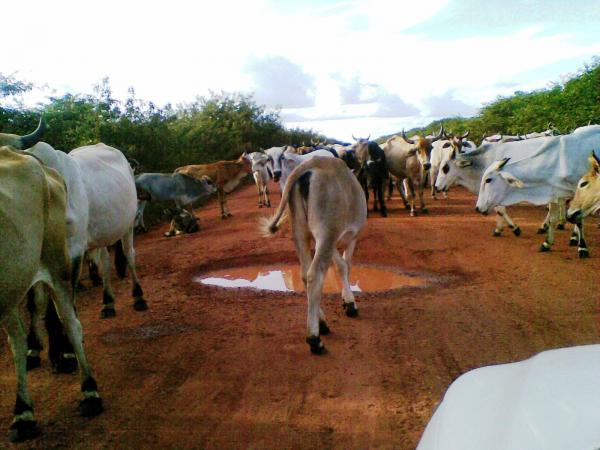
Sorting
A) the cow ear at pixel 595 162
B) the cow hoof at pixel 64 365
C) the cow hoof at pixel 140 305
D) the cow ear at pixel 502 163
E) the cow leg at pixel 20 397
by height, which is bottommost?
the cow hoof at pixel 140 305

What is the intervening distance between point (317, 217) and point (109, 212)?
2488 millimetres

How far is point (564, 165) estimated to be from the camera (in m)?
9.27

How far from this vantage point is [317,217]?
5.51 meters

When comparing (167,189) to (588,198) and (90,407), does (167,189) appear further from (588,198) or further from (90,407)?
(90,407)

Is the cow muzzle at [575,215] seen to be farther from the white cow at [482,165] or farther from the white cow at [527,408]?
the white cow at [527,408]

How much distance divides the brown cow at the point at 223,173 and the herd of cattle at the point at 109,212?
3438 millimetres

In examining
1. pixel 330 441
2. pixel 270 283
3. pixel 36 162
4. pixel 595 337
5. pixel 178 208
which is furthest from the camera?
pixel 178 208

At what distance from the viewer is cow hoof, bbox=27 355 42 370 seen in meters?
5.32

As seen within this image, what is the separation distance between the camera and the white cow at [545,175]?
30.4 feet

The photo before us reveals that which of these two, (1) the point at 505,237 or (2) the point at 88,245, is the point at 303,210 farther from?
(1) the point at 505,237

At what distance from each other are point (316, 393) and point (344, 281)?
2.10m

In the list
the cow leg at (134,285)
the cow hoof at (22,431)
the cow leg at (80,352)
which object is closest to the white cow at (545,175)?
the cow leg at (134,285)

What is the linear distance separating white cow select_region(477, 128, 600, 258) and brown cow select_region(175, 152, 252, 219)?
7732 millimetres

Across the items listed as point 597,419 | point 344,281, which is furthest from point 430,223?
point 597,419
